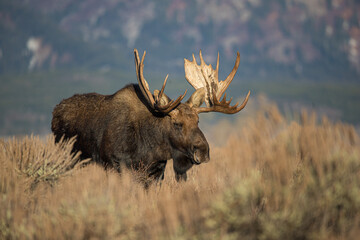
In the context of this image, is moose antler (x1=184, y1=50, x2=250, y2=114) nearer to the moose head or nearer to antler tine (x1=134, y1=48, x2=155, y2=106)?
the moose head

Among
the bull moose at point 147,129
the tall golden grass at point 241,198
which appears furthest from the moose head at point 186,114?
the tall golden grass at point 241,198

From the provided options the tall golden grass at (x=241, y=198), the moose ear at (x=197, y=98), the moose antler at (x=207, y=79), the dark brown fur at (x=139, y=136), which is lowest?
the tall golden grass at (x=241, y=198)

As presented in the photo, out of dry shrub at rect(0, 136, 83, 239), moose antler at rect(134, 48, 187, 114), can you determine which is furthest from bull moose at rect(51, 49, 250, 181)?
dry shrub at rect(0, 136, 83, 239)

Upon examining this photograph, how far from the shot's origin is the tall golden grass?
154 inches

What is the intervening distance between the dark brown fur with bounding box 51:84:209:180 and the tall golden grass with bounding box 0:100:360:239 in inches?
41.0

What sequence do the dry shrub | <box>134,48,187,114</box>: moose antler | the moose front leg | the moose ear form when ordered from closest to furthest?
the dry shrub < <box>134,48,187,114</box>: moose antler < the moose front leg < the moose ear

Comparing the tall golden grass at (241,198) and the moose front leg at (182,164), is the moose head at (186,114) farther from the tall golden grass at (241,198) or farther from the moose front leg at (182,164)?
the tall golden grass at (241,198)

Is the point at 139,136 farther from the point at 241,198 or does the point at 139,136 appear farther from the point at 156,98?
the point at 241,198

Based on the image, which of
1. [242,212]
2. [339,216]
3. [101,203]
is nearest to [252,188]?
[242,212]

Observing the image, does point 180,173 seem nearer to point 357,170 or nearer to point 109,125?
point 109,125

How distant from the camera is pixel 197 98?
736 centimetres

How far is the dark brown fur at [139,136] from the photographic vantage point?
6777mm

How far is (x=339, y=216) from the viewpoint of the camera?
392 cm

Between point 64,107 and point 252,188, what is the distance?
5.04 meters
